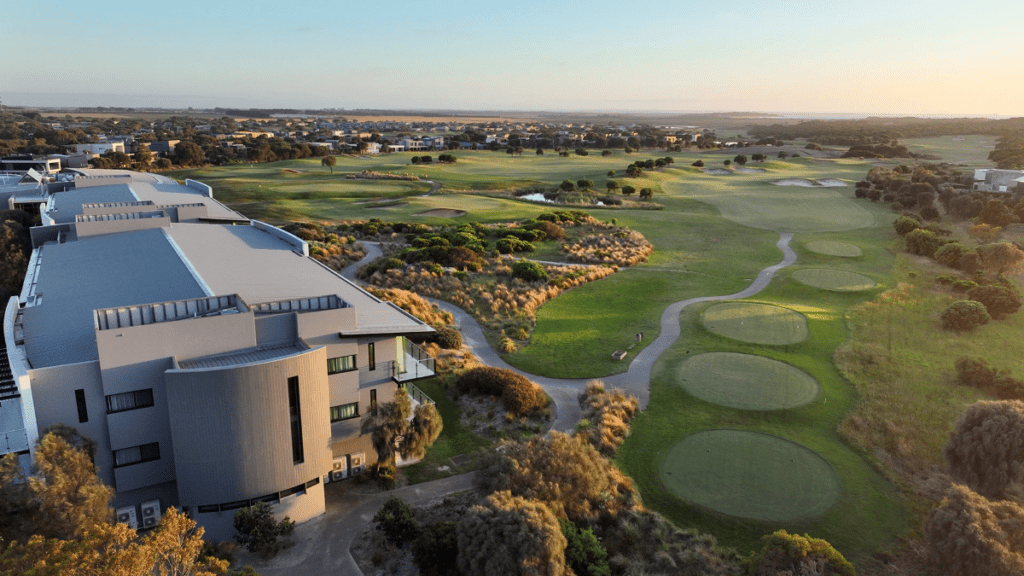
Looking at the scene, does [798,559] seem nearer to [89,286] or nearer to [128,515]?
[128,515]

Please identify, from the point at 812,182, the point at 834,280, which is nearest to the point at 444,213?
the point at 834,280

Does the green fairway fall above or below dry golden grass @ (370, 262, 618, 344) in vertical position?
above

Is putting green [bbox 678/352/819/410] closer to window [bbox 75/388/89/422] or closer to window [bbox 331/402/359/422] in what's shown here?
window [bbox 331/402/359/422]

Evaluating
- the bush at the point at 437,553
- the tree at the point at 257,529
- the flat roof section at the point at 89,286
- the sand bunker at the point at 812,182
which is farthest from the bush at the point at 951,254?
the flat roof section at the point at 89,286

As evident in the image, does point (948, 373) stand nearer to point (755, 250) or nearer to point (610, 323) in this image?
point (610, 323)

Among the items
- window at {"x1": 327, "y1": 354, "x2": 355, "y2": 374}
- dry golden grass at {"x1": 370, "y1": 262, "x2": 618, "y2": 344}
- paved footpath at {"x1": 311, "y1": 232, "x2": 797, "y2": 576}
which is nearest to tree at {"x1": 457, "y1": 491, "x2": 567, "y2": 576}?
→ paved footpath at {"x1": 311, "y1": 232, "x2": 797, "y2": 576}

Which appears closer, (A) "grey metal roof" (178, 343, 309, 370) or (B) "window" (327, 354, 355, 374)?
(A) "grey metal roof" (178, 343, 309, 370)

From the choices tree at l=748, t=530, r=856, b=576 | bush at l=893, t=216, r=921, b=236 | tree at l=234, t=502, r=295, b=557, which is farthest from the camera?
bush at l=893, t=216, r=921, b=236
